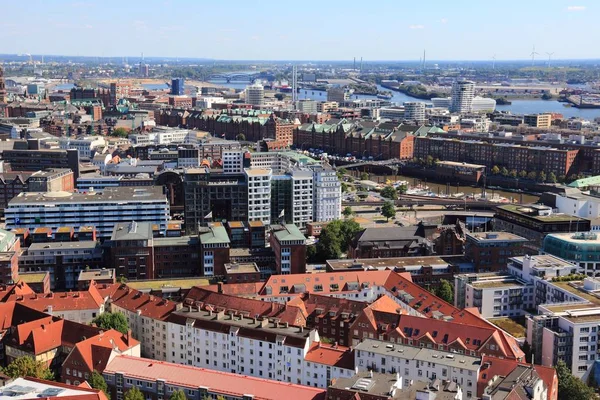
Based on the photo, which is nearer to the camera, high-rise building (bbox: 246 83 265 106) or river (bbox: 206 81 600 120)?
high-rise building (bbox: 246 83 265 106)

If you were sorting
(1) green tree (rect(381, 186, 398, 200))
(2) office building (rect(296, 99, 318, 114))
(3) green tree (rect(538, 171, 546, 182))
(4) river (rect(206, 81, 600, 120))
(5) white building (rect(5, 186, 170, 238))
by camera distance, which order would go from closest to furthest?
(5) white building (rect(5, 186, 170, 238)) < (1) green tree (rect(381, 186, 398, 200)) < (3) green tree (rect(538, 171, 546, 182)) < (2) office building (rect(296, 99, 318, 114)) < (4) river (rect(206, 81, 600, 120))

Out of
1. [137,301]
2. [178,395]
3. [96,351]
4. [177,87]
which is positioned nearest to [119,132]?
[137,301]

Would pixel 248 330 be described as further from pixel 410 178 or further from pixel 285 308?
pixel 410 178

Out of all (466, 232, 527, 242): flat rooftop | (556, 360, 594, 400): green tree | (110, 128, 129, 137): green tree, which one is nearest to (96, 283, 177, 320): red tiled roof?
(556, 360, 594, 400): green tree

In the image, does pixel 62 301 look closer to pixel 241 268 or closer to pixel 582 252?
pixel 241 268

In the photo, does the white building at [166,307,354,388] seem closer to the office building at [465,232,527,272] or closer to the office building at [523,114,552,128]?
the office building at [465,232,527,272]

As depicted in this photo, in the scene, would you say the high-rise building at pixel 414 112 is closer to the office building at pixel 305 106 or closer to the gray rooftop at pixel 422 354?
the office building at pixel 305 106

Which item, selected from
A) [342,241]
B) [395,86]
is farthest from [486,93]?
[342,241]
